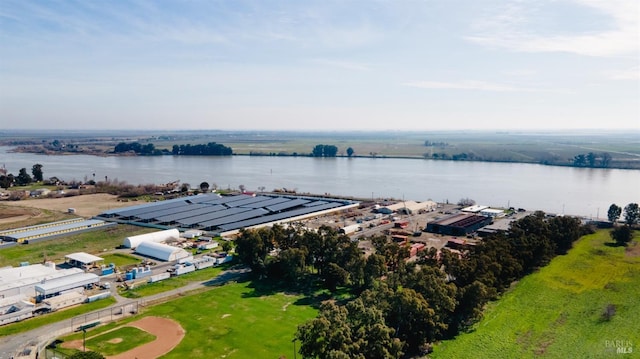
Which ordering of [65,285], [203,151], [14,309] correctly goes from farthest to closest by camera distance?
[203,151], [65,285], [14,309]

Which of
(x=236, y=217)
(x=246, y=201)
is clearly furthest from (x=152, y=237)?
(x=246, y=201)

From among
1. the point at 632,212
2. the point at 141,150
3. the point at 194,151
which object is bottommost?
the point at 632,212

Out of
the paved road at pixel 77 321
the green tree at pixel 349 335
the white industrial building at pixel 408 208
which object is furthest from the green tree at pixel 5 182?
the green tree at pixel 349 335

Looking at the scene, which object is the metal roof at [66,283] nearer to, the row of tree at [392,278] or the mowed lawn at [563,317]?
the row of tree at [392,278]

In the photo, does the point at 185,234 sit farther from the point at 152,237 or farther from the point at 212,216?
the point at 212,216

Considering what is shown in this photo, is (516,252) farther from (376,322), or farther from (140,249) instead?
(140,249)

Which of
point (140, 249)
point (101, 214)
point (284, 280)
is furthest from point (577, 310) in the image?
point (101, 214)
